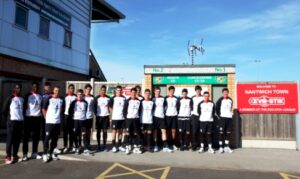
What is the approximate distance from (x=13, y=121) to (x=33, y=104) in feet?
2.34

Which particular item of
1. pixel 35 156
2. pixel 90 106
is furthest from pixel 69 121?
pixel 35 156

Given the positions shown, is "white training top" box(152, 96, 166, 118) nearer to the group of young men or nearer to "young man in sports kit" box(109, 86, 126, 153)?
the group of young men

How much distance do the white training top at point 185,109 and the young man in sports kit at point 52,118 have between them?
377 centimetres

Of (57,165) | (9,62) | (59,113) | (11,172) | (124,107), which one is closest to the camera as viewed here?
(11,172)

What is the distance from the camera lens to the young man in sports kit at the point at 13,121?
8.52 m

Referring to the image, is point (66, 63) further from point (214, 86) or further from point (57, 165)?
point (57, 165)

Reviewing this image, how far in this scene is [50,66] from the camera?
18.5m

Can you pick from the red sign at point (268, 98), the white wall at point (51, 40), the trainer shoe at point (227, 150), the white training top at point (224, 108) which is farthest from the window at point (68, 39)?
the trainer shoe at point (227, 150)

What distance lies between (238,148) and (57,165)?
6174 millimetres

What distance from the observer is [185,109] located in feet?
34.9

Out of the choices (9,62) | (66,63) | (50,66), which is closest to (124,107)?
(9,62)

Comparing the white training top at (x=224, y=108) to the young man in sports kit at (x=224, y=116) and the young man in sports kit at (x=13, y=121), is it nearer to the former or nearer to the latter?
the young man in sports kit at (x=224, y=116)

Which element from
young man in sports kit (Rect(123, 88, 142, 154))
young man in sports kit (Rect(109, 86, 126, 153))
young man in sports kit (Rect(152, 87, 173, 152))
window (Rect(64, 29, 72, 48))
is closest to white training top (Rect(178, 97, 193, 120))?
young man in sports kit (Rect(152, 87, 173, 152))

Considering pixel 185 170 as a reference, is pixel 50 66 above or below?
above
